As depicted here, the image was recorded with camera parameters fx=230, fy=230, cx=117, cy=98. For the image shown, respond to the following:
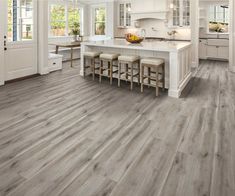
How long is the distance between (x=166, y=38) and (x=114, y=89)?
5.16m

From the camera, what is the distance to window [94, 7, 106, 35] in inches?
407

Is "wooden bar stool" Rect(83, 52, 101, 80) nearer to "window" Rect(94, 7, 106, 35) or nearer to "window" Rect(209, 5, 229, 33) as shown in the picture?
"window" Rect(94, 7, 106, 35)

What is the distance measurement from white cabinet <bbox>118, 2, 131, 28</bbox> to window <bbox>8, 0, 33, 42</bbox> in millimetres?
4945

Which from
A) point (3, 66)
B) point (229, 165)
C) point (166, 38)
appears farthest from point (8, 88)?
point (166, 38)

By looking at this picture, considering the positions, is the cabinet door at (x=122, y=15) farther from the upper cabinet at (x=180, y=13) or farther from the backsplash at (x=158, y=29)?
the upper cabinet at (x=180, y=13)

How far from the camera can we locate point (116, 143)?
2.68m

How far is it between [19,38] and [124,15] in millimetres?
5460

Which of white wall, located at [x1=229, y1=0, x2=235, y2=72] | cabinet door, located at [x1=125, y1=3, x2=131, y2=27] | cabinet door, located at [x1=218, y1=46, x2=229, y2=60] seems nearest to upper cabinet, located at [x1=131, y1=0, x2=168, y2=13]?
cabinet door, located at [x1=125, y1=3, x2=131, y2=27]

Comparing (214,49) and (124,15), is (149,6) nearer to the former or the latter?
(124,15)

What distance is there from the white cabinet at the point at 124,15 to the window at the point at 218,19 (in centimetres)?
362

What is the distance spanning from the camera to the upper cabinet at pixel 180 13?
28.1 feet

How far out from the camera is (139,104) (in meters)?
4.08

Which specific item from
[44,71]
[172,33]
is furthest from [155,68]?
[172,33]

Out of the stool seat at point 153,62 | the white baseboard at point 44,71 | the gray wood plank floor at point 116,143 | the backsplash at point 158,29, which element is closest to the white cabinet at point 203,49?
the backsplash at point 158,29
